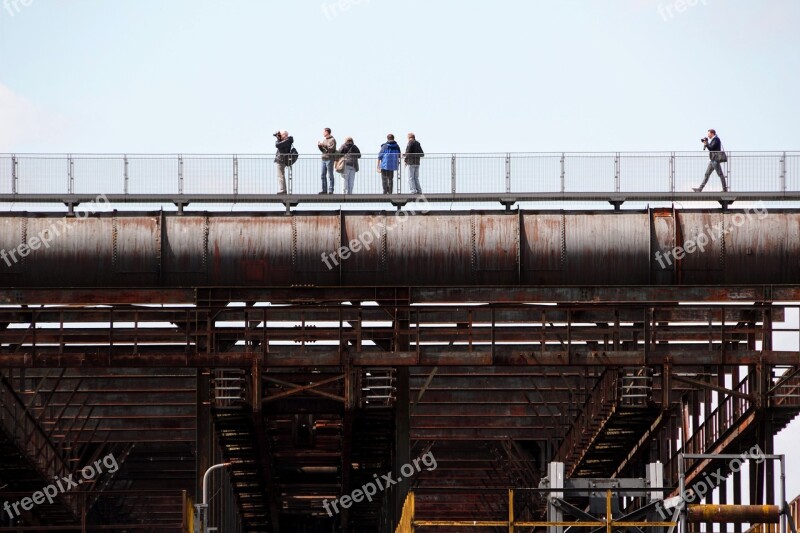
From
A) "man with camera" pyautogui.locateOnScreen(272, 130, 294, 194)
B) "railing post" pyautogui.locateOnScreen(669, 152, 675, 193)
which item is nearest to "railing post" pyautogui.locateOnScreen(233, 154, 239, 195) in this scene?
"man with camera" pyautogui.locateOnScreen(272, 130, 294, 194)

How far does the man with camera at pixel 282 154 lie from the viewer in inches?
1506

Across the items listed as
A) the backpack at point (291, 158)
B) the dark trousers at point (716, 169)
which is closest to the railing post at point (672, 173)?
the dark trousers at point (716, 169)

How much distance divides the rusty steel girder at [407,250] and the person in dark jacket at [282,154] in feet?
5.13

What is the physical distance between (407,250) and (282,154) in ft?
13.6

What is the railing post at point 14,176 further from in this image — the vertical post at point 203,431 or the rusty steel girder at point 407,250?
the vertical post at point 203,431

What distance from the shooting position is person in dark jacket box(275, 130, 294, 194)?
125 feet

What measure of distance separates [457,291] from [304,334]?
3741mm

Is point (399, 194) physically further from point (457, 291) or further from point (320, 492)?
point (320, 492)

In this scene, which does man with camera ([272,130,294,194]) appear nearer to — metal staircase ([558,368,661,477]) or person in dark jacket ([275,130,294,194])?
person in dark jacket ([275,130,294,194])

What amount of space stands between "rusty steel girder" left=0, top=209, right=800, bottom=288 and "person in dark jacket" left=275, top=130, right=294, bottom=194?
1.56 meters

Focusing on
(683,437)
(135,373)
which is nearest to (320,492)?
(135,373)

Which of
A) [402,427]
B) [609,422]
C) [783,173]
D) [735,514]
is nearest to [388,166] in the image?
[402,427]

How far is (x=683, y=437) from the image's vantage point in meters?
48.8

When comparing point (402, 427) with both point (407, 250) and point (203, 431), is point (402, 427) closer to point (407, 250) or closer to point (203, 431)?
point (407, 250)
